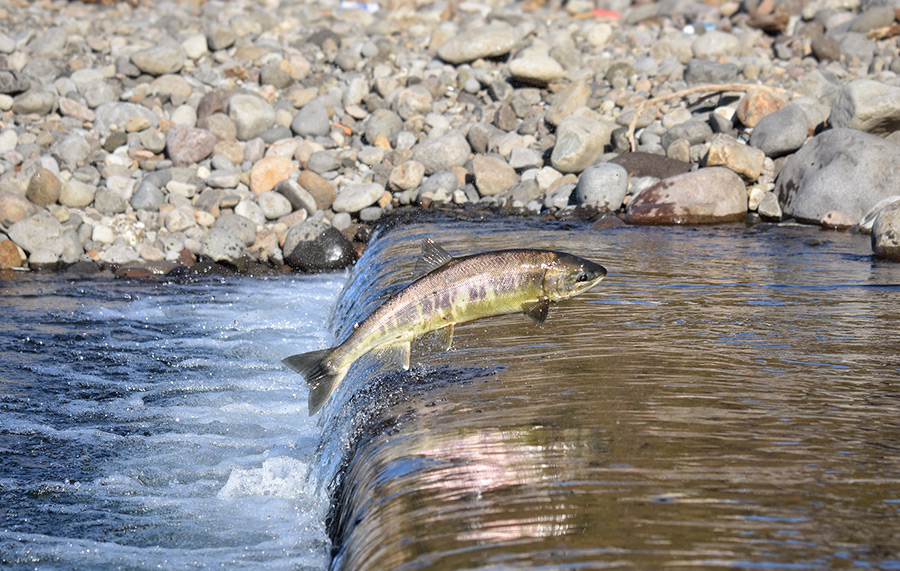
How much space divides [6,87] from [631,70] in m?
10.3

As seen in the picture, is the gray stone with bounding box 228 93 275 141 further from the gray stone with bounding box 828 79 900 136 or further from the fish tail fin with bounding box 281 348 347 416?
the fish tail fin with bounding box 281 348 347 416

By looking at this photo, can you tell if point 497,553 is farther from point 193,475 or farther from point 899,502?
point 193,475

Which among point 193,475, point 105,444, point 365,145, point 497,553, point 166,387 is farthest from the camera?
point 365,145

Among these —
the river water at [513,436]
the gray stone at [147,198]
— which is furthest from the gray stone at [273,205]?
the river water at [513,436]

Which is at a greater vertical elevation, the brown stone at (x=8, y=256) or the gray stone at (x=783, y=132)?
the gray stone at (x=783, y=132)

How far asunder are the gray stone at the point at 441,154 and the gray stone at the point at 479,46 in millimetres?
3546

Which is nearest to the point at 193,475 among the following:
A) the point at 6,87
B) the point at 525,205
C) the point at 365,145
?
the point at 525,205

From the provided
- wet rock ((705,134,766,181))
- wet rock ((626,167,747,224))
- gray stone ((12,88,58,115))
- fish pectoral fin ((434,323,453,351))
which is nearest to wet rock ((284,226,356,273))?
wet rock ((626,167,747,224))

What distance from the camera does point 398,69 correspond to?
1655 cm

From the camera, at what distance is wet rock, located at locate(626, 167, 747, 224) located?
36.0 feet

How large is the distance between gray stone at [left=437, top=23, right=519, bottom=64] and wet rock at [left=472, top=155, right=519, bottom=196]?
164 inches

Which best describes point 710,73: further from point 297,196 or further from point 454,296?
point 454,296

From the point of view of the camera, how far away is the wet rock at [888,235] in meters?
8.24

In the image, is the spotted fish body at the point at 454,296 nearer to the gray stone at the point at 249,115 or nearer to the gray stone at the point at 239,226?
the gray stone at the point at 239,226
